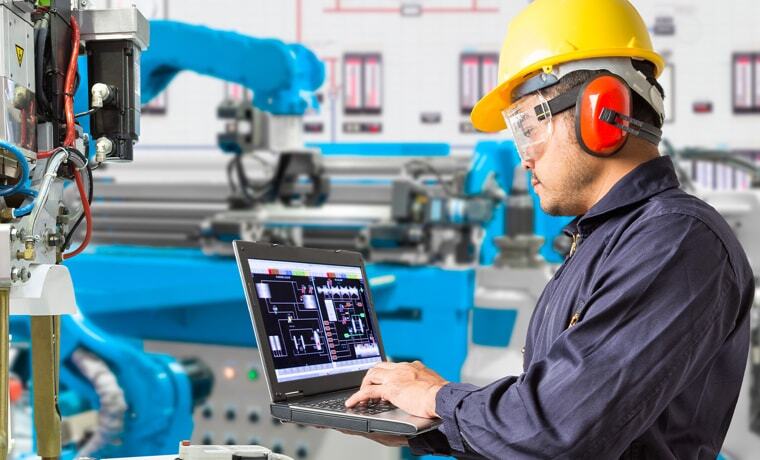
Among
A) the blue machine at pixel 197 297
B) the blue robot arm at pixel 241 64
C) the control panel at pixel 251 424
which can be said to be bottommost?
the control panel at pixel 251 424

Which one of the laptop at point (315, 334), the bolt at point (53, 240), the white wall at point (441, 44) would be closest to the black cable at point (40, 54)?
the bolt at point (53, 240)

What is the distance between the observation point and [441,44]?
173 inches

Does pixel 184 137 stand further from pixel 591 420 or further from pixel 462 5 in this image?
pixel 591 420

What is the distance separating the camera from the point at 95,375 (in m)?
2.83

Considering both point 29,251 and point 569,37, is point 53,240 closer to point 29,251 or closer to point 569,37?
point 29,251

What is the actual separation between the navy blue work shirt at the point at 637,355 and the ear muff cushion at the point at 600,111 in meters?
0.07

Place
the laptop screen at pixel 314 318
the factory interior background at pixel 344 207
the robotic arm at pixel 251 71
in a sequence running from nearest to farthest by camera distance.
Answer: the laptop screen at pixel 314 318, the robotic arm at pixel 251 71, the factory interior background at pixel 344 207

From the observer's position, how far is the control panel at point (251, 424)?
3.23 m

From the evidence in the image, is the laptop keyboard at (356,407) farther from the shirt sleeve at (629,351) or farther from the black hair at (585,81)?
the black hair at (585,81)

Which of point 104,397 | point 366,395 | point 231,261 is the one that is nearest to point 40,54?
point 366,395

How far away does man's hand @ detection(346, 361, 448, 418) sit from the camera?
1383 mm

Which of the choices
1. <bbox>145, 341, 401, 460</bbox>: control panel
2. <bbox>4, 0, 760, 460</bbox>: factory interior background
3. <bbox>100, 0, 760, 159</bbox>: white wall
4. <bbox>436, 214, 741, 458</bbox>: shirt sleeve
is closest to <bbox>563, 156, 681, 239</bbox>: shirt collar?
<bbox>436, 214, 741, 458</bbox>: shirt sleeve

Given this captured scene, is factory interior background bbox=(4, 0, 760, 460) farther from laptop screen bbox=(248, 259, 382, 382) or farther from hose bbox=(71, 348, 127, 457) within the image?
laptop screen bbox=(248, 259, 382, 382)

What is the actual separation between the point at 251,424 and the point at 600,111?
2271 millimetres
